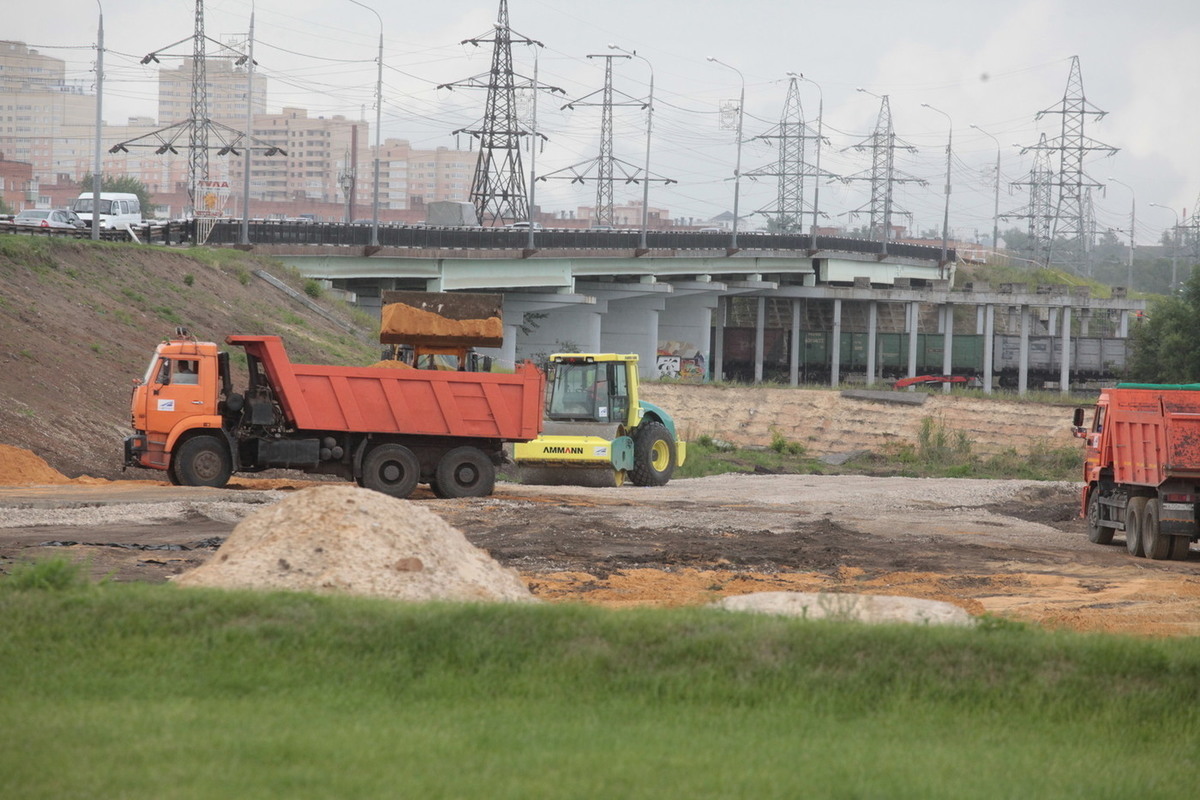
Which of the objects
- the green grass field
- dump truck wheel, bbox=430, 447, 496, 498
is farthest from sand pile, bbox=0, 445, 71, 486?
the green grass field

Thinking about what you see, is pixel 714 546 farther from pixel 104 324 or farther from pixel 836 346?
pixel 836 346

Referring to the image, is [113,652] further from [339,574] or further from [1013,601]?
[1013,601]

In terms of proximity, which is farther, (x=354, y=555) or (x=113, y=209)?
(x=113, y=209)

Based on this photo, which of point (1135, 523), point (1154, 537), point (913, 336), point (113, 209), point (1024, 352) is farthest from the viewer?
point (913, 336)

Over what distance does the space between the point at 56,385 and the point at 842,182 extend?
82966 mm

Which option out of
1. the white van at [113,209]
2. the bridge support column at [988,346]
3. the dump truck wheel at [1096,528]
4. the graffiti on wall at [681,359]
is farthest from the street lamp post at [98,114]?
the bridge support column at [988,346]

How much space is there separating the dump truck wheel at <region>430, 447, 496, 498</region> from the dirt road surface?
437mm

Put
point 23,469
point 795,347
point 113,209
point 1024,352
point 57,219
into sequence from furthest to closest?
point 795,347, point 1024,352, point 113,209, point 57,219, point 23,469

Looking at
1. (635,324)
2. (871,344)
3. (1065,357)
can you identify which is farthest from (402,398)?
(871,344)

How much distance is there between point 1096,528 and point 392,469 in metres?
11.7

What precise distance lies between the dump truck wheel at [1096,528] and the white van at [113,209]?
46.4 metres

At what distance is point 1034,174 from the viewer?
381ft

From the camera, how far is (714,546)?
1834cm

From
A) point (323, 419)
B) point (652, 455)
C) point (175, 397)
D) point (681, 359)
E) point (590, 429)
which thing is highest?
point (681, 359)
